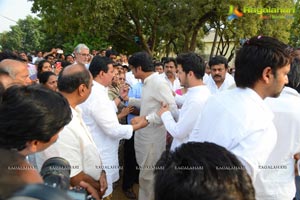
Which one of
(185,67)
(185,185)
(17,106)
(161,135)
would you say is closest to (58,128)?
(17,106)

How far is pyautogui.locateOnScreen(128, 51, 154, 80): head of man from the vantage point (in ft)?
11.9

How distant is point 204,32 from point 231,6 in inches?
312

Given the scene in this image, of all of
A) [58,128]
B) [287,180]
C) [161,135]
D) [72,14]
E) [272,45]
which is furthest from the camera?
[72,14]

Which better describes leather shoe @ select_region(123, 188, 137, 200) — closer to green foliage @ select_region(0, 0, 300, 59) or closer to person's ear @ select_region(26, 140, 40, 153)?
person's ear @ select_region(26, 140, 40, 153)

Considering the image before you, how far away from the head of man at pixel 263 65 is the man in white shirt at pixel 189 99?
95 centimetres

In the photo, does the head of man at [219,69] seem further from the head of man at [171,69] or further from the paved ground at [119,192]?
the paved ground at [119,192]

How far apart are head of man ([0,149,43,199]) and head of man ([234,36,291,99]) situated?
46.7 inches

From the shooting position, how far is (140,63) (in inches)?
144

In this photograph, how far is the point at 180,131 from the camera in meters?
2.73

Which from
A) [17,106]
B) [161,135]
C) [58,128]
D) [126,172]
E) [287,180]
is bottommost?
[126,172]

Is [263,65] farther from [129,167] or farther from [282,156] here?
[129,167]

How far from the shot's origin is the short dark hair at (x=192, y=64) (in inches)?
113

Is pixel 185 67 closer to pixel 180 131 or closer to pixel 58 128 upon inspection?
pixel 180 131

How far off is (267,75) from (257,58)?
0.11 meters
